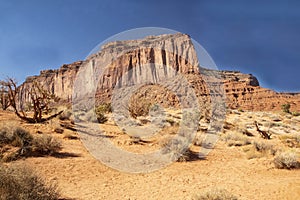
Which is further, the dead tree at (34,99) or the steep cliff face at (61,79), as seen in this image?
the steep cliff face at (61,79)

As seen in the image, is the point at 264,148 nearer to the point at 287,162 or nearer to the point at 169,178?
the point at 287,162

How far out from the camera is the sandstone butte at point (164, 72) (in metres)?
61.3

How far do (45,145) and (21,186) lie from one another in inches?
210

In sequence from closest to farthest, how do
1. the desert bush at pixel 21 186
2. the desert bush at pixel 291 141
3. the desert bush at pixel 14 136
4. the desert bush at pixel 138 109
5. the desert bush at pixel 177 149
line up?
the desert bush at pixel 21 186, the desert bush at pixel 14 136, the desert bush at pixel 177 149, the desert bush at pixel 291 141, the desert bush at pixel 138 109

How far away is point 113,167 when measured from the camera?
9.01 m

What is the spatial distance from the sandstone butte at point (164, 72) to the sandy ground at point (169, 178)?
31064 mm

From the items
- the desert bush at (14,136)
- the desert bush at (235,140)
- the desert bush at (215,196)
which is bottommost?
the desert bush at (235,140)

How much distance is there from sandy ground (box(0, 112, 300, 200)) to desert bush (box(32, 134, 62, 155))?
40 centimetres

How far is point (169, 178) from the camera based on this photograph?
26.4 feet

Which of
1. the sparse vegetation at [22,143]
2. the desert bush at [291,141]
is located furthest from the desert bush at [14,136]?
the desert bush at [291,141]

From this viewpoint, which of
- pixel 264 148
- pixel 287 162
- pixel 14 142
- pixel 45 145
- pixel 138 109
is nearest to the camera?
pixel 287 162

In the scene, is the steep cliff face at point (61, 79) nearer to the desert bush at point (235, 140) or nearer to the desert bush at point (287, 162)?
the desert bush at point (235, 140)

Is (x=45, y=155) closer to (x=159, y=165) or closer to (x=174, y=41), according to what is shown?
(x=159, y=165)

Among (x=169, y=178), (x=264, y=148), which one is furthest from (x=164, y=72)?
(x=169, y=178)
